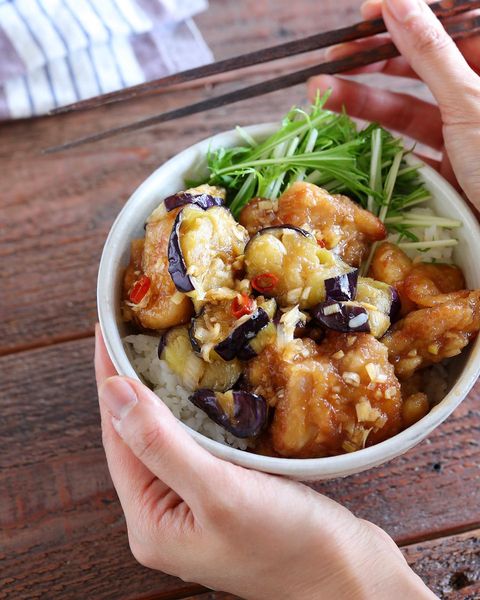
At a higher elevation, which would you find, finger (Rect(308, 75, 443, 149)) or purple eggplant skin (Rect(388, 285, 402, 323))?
finger (Rect(308, 75, 443, 149))

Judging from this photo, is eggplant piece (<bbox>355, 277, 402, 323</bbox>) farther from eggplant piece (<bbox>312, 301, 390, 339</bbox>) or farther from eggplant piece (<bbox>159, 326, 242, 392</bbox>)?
eggplant piece (<bbox>159, 326, 242, 392</bbox>)

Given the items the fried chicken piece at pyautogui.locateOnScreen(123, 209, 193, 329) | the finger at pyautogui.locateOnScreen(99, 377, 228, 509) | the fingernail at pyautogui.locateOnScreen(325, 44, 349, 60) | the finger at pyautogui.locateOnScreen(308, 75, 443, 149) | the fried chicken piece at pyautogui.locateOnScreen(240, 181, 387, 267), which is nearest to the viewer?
the finger at pyautogui.locateOnScreen(99, 377, 228, 509)

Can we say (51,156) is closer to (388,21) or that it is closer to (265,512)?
(388,21)

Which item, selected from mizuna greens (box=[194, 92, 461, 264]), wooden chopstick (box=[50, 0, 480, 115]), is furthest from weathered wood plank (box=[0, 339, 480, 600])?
wooden chopstick (box=[50, 0, 480, 115])

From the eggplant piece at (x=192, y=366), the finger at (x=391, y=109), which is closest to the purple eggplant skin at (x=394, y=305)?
the eggplant piece at (x=192, y=366)

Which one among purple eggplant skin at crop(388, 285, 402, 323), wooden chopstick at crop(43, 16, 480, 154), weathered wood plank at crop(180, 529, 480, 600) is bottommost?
weathered wood plank at crop(180, 529, 480, 600)

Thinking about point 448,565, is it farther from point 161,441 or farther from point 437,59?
point 437,59

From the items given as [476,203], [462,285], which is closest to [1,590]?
[462,285]

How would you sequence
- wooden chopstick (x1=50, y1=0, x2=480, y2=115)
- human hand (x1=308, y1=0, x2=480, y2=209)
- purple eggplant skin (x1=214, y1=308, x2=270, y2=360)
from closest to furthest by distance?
purple eggplant skin (x1=214, y1=308, x2=270, y2=360) → human hand (x1=308, y1=0, x2=480, y2=209) → wooden chopstick (x1=50, y1=0, x2=480, y2=115)

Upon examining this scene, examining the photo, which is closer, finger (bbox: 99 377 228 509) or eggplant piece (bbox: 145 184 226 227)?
finger (bbox: 99 377 228 509)
